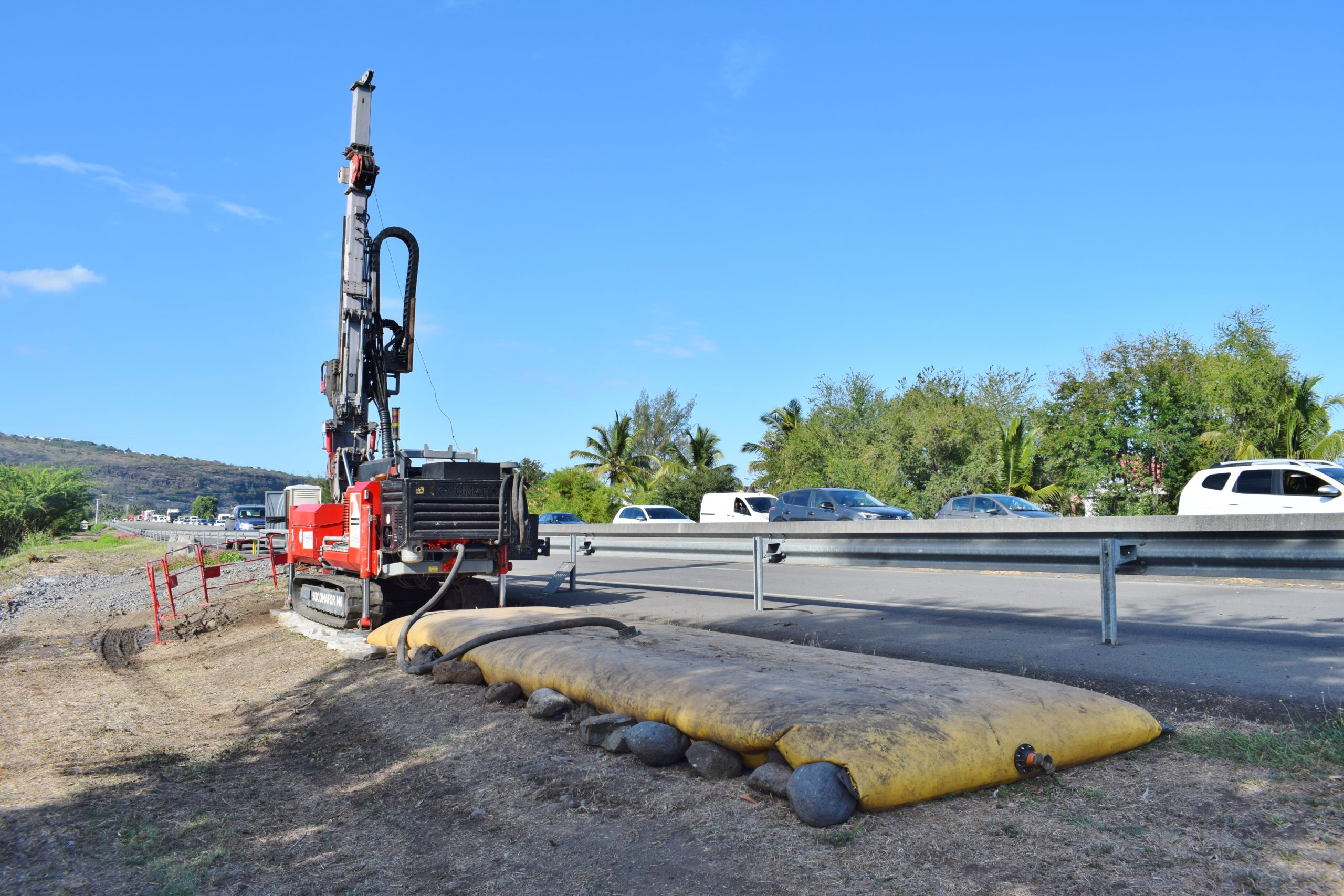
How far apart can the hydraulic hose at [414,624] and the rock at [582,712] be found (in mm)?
1892

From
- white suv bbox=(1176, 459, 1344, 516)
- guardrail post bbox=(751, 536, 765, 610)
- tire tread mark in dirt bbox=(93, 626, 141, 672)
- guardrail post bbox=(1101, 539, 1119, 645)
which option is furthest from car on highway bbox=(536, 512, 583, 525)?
guardrail post bbox=(1101, 539, 1119, 645)

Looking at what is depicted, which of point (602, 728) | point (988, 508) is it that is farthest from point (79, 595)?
point (988, 508)

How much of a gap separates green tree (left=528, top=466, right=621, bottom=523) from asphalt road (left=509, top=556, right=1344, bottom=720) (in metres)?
31.4

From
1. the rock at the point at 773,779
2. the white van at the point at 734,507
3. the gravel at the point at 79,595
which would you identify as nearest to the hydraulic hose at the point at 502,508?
the rock at the point at 773,779

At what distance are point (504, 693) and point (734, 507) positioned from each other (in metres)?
25.3

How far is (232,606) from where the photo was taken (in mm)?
15695

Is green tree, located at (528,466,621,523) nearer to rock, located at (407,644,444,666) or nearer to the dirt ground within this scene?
rock, located at (407,644,444,666)

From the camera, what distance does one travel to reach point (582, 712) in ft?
18.0

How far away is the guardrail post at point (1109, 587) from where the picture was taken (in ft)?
23.6

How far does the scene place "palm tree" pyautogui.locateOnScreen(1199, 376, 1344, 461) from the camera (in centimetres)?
3203

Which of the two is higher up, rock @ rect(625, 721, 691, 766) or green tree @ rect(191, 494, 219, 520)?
green tree @ rect(191, 494, 219, 520)

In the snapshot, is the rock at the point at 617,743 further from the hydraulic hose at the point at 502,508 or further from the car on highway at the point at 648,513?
the car on highway at the point at 648,513

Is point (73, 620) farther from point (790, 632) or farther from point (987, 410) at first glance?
point (987, 410)

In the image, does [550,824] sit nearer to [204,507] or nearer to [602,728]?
[602,728]
